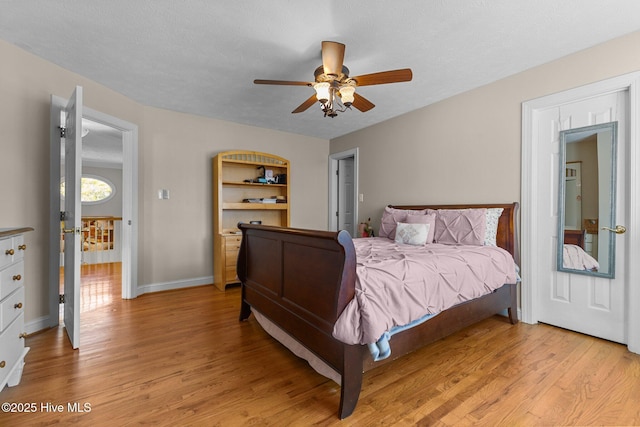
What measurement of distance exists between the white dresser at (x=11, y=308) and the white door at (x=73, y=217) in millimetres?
367

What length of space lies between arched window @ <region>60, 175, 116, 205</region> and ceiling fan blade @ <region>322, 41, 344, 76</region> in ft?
26.6

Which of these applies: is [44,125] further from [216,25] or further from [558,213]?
[558,213]

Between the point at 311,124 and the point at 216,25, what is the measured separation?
2.44 m

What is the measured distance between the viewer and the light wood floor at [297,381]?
1.47 m

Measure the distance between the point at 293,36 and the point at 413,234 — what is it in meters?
Result: 2.13

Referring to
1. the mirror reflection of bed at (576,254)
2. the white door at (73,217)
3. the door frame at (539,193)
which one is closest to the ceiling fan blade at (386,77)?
the door frame at (539,193)

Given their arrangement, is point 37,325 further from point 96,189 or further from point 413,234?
point 96,189

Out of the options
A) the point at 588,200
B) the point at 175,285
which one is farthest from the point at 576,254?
the point at 175,285

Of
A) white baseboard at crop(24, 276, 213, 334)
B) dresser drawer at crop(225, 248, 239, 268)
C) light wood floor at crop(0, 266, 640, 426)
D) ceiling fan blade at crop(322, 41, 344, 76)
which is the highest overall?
ceiling fan blade at crop(322, 41, 344, 76)

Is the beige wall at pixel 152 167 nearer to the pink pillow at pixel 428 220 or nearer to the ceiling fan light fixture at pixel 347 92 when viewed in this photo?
the pink pillow at pixel 428 220

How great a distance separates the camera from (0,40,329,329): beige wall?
2.36 metres

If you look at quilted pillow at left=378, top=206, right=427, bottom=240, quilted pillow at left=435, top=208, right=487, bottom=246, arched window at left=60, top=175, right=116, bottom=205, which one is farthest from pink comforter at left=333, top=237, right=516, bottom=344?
arched window at left=60, top=175, right=116, bottom=205

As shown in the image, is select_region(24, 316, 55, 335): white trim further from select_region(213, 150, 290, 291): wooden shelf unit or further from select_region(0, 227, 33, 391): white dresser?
select_region(213, 150, 290, 291): wooden shelf unit

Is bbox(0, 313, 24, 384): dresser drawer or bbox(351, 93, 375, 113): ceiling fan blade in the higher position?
bbox(351, 93, 375, 113): ceiling fan blade
